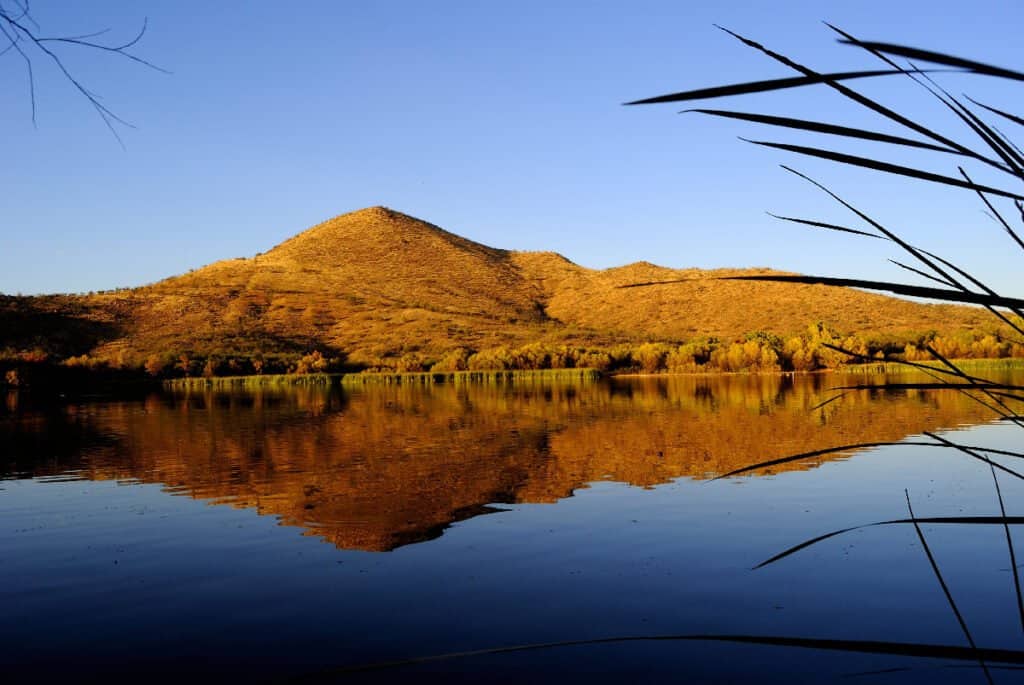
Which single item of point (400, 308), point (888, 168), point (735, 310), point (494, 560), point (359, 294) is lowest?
point (494, 560)

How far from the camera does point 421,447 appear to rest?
1850cm

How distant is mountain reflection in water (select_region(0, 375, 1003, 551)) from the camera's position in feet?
40.6

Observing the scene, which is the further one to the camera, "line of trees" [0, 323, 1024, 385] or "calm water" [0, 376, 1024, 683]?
"line of trees" [0, 323, 1024, 385]

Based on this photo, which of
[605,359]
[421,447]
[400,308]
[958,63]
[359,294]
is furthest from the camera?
[359,294]

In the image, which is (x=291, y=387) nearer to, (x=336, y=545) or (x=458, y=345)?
(x=458, y=345)

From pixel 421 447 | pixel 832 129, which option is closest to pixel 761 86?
pixel 832 129

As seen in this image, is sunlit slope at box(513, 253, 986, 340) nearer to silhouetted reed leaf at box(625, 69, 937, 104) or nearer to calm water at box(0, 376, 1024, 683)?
calm water at box(0, 376, 1024, 683)

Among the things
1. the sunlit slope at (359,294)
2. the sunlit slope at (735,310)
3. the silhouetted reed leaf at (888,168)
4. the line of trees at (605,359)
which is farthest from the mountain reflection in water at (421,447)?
the sunlit slope at (735,310)

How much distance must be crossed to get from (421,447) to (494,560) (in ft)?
32.7

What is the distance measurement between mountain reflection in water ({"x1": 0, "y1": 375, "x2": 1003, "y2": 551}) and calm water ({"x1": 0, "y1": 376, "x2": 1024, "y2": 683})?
0.11 metres

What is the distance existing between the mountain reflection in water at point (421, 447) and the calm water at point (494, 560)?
11 centimetres

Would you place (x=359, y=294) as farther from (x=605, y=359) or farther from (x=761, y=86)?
(x=761, y=86)

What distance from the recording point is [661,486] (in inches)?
512

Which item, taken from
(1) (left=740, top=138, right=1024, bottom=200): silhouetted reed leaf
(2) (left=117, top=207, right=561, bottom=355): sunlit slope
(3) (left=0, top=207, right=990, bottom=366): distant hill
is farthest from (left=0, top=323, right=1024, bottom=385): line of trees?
(1) (left=740, top=138, right=1024, bottom=200): silhouetted reed leaf
